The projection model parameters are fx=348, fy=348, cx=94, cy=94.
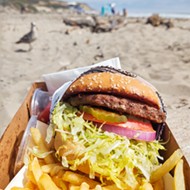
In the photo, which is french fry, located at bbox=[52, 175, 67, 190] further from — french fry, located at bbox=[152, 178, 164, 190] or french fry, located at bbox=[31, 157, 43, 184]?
french fry, located at bbox=[152, 178, 164, 190]

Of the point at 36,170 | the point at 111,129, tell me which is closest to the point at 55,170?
the point at 36,170

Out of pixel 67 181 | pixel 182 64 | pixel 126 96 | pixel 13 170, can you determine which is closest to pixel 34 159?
pixel 67 181

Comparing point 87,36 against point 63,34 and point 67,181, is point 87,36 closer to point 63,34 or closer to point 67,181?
point 63,34

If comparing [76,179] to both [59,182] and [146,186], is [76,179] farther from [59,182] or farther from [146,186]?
[146,186]

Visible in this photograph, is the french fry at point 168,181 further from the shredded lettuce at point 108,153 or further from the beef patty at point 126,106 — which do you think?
the beef patty at point 126,106

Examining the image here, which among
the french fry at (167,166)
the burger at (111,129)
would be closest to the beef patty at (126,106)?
the burger at (111,129)

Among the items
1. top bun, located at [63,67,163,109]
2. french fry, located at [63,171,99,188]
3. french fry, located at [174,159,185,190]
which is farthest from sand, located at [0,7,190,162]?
french fry, located at [63,171,99,188]
